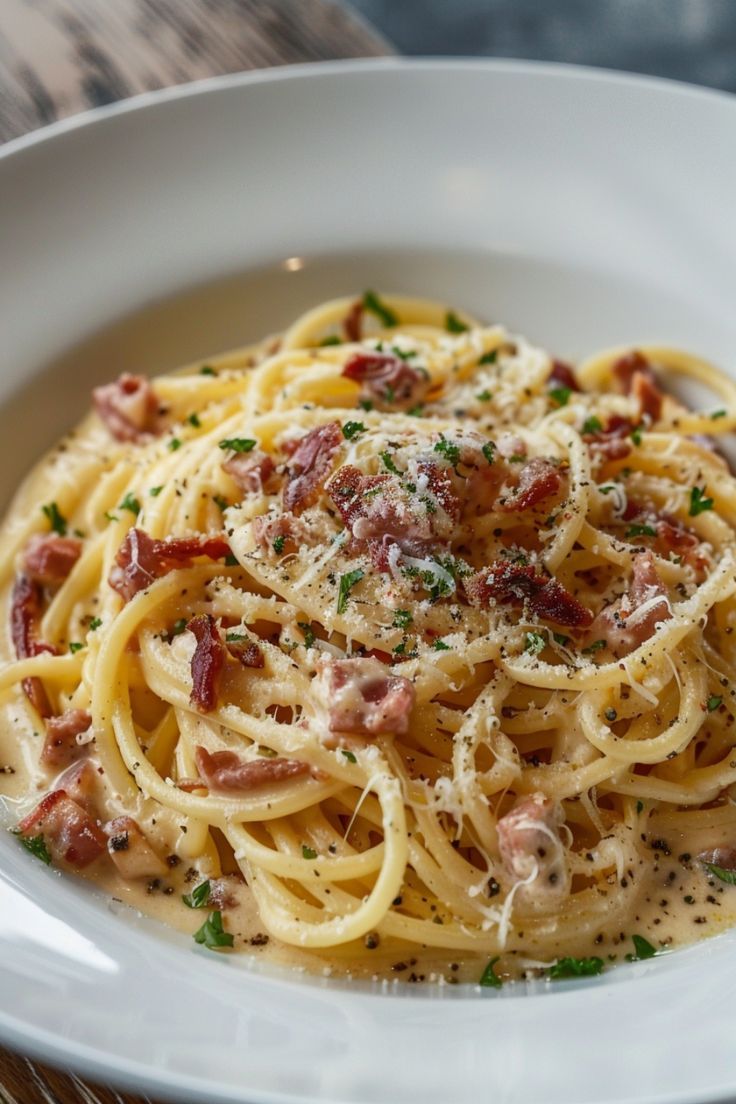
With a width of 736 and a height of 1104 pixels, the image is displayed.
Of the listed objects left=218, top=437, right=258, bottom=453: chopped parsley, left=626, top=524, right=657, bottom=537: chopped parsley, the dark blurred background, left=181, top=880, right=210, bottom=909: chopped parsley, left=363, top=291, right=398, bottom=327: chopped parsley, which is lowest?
left=181, top=880, right=210, bottom=909: chopped parsley

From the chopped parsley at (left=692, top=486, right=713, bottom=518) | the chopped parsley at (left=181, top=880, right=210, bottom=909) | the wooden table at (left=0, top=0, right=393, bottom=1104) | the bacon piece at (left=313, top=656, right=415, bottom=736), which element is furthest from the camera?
the wooden table at (left=0, top=0, right=393, bottom=1104)

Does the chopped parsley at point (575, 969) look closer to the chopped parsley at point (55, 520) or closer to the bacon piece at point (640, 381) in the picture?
the bacon piece at point (640, 381)

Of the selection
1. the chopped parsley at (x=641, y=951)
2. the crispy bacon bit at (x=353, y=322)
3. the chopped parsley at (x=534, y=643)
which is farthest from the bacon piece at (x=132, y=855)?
the crispy bacon bit at (x=353, y=322)

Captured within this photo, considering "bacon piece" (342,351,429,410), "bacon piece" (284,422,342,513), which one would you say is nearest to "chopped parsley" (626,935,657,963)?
"bacon piece" (284,422,342,513)

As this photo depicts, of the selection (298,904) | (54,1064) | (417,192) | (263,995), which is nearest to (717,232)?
(417,192)

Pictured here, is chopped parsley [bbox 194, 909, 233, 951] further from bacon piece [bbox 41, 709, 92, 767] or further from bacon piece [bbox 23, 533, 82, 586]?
bacon piece [bbox 23, 533, 82, 586]

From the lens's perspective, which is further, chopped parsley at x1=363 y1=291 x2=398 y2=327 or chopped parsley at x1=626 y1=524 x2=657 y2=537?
chopped parsley at x1=363 y1=291 x2=398 y2=327
